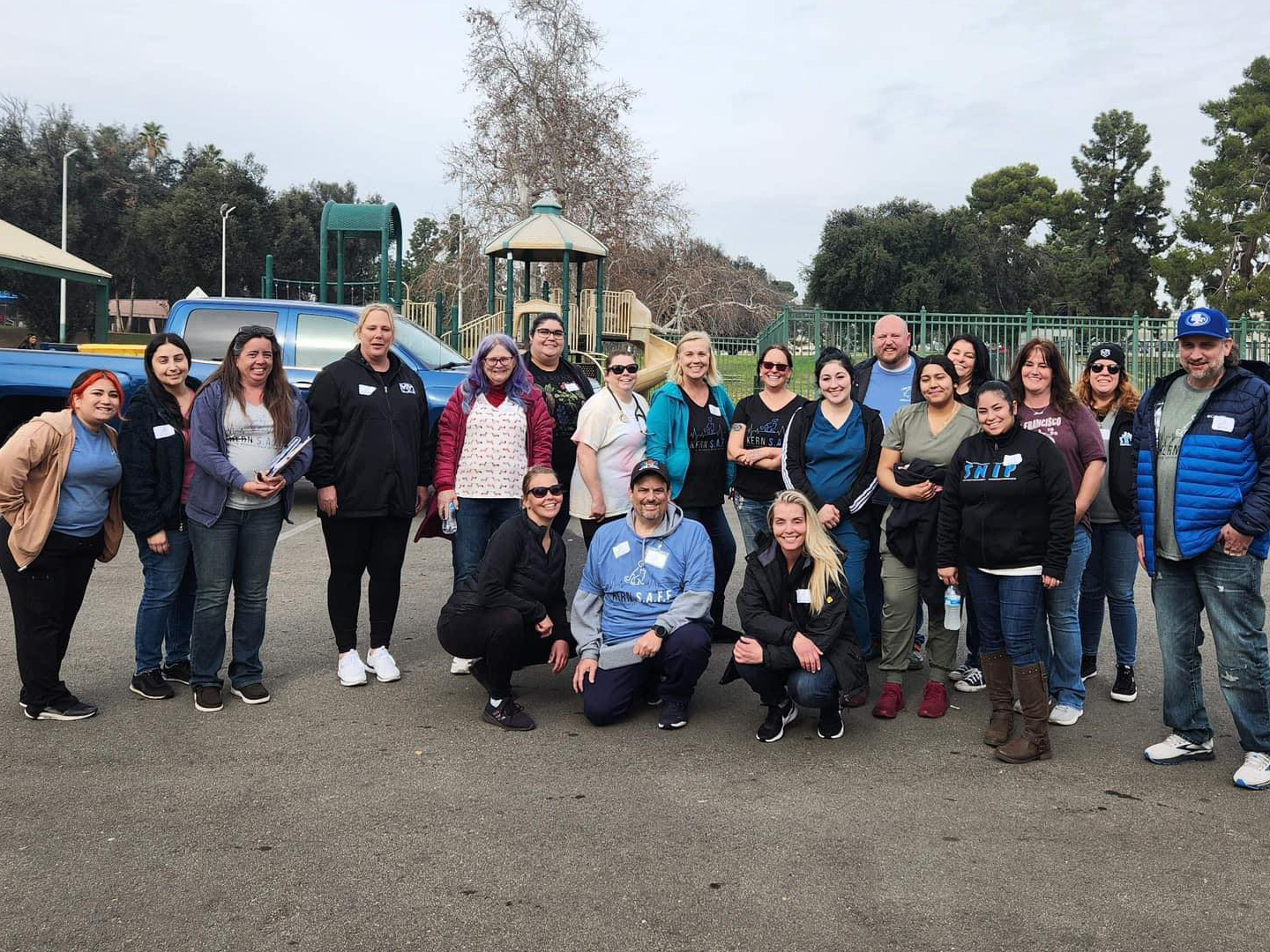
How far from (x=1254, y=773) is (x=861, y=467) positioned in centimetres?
223

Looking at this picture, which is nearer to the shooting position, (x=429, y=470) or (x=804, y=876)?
(x=804, y=876)

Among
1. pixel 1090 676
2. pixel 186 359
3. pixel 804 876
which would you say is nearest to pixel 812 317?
pixel 1090 676

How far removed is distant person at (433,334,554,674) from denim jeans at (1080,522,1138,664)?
9.72 ft

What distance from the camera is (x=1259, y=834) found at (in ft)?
12.5

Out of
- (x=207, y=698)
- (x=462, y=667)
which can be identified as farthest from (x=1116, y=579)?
(x=207, y=698)

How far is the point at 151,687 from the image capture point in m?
5.29

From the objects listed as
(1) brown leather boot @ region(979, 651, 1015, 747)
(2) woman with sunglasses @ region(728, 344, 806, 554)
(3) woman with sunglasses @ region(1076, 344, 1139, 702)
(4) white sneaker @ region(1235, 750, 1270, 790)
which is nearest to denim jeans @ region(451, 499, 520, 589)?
(2) woman with sunglasses @ region(728, 344, 806, 554)

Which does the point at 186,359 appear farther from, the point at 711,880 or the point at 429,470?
the point at 711,880

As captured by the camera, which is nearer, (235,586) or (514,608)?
(514,608)

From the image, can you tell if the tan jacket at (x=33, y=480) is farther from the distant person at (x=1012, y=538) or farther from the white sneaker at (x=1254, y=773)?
the white sneaker at (x=1254, y=773)

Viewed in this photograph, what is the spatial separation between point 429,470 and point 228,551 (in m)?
1.19

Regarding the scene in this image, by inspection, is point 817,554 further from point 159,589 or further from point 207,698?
point 159,589

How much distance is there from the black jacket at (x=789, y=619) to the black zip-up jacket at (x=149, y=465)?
2.77 meters

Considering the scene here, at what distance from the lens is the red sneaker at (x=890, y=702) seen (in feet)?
17.0
